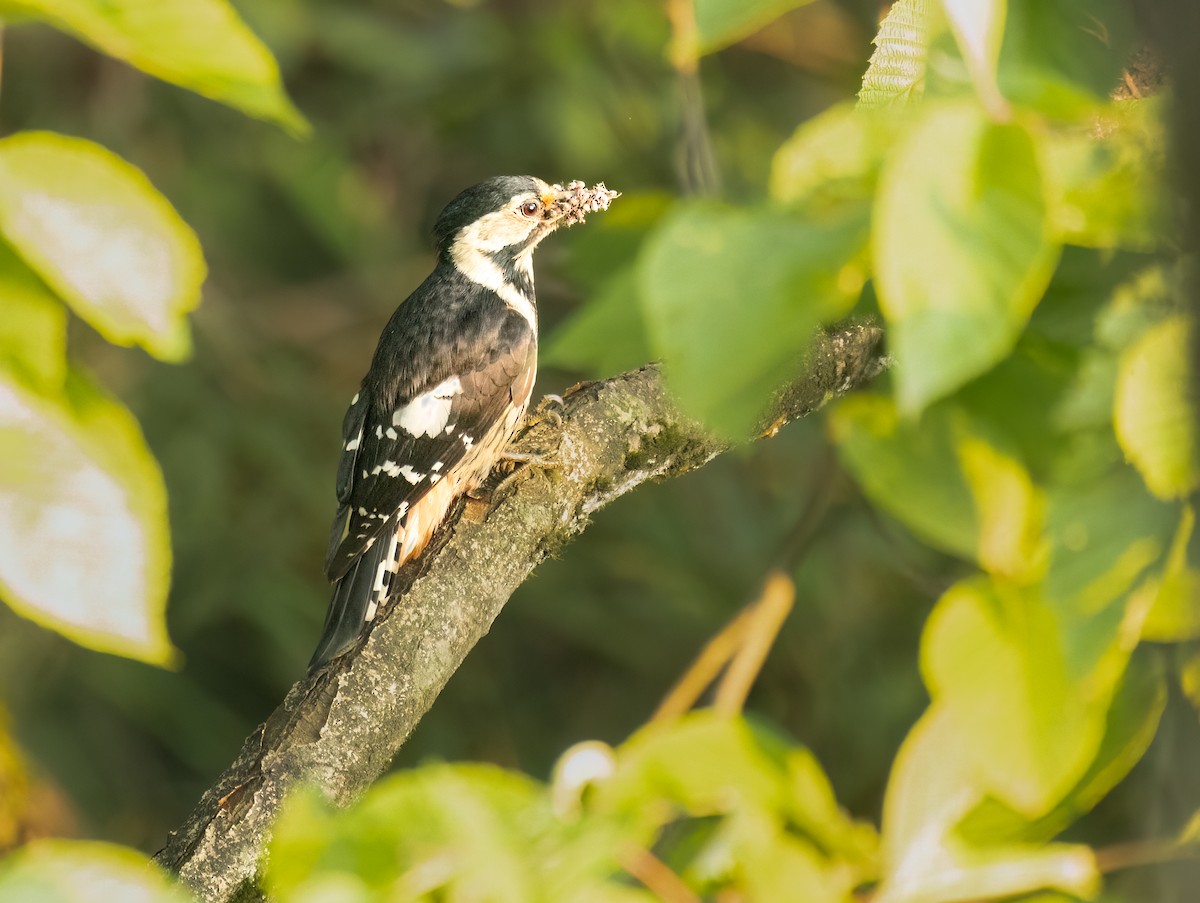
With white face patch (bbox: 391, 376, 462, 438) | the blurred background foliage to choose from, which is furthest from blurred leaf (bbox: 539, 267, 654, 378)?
the blurred background foliage

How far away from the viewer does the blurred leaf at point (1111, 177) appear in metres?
1.56

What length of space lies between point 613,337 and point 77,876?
4.86 feet

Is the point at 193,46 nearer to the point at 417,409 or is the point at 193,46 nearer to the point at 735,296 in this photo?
the point at 735,296

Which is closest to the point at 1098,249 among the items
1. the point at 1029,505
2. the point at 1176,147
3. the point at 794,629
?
the point at 1029,505

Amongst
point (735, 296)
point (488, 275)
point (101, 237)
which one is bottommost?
point (735, 296)

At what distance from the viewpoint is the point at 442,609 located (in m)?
2.37

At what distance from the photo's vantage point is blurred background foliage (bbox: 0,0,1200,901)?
5.47 metres

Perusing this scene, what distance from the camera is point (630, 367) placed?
7.42 feet

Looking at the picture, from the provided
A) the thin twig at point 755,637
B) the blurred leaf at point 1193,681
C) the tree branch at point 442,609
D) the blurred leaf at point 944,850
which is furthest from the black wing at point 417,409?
the blurred leaf at point 1193,681

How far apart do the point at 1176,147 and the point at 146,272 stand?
74cm

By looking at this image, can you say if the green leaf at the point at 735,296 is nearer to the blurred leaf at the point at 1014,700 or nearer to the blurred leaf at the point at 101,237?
the blurred leaf at the point at 101,237

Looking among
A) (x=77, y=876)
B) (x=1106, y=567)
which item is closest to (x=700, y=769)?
(x=1106, y=567)

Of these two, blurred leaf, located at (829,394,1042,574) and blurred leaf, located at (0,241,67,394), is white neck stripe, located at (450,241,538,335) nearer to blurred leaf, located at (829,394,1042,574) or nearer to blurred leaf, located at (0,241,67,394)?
blurred leaf, located at (829,394,1042,574)

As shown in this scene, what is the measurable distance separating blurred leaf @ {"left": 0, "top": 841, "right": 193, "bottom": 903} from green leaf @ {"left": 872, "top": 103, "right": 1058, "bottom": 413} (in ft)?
2.29
